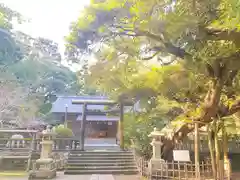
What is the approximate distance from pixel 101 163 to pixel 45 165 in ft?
8.62

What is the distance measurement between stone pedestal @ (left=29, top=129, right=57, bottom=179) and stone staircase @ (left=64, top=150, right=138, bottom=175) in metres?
1.10

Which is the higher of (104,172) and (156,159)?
(156,159)

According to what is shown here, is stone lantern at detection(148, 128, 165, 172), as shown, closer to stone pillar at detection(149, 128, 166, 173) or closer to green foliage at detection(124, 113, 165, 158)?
stone pillar at detection(149, 128, 166, 173)

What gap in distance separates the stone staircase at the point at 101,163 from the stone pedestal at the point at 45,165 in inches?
43.3

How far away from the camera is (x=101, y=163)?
1036 centimetres

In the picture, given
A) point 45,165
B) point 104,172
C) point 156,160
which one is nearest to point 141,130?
point 104,172

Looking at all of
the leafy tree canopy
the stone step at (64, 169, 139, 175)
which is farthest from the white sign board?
the stone step at (64, 169, 139, 175)

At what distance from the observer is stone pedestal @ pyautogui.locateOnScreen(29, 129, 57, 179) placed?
8.30 meters

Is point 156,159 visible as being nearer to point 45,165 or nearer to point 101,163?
point 101,163

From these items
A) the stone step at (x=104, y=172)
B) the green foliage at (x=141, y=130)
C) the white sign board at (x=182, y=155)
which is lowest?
the stone step at (x=104, y=172)

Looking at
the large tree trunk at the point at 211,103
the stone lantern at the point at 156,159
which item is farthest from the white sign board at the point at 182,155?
the stone lantern at the point at 156,159

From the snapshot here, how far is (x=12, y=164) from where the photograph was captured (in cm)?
1084

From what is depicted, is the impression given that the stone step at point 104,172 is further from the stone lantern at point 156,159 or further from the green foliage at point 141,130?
the stone lantern at point 156,159

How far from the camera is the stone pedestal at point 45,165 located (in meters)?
8.30
